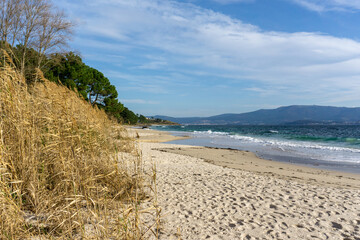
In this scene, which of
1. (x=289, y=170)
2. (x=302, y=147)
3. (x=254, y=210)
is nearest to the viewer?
(x=254, y=210)

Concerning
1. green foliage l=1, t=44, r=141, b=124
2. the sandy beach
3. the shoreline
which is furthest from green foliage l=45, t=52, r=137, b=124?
the sandy beach

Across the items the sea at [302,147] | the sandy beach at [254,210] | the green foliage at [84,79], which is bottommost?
the sea at [302,147]

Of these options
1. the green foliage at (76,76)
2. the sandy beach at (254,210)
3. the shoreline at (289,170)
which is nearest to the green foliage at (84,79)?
the green foliage at (76,76)

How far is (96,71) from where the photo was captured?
31.2 meters

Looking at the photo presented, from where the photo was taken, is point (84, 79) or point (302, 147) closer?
point (302, 147)

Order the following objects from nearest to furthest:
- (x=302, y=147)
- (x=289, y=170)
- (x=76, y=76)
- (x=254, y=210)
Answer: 1. (x=254, y=210)
2. (x=289, y=170)
3. (x=302, y=147)
4. (x=76, y=76)

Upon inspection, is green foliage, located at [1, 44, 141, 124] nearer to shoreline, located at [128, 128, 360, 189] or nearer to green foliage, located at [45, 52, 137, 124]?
green foliage, located at [45, 52, 137, 124]

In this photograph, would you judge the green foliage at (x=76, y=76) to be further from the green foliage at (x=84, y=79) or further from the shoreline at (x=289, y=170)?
the shoreline at (x=289, y=170)

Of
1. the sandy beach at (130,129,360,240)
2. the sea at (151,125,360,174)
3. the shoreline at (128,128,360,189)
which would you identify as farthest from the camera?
the sea at (151,125,360,174)

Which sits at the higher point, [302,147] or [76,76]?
[76,76]

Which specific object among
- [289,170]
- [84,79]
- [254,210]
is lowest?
[289,170]

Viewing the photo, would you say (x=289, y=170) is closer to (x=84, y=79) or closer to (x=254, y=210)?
(x=254, y=210)

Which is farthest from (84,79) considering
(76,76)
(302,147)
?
(302,147)

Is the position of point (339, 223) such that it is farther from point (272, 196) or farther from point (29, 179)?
point (29, 179)
